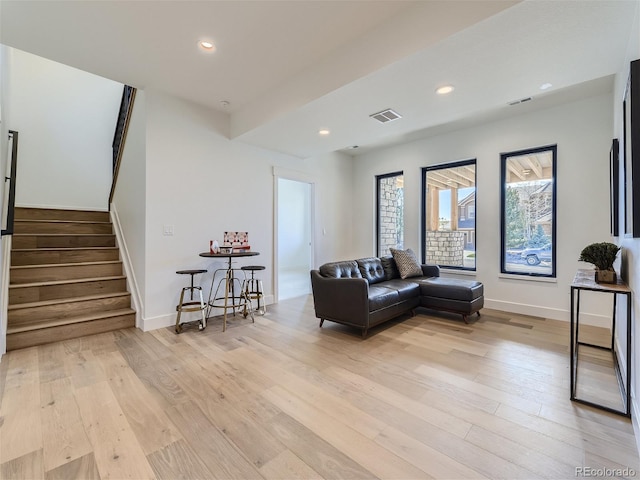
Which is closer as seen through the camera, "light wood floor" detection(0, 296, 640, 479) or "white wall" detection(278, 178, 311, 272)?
"light wood floor" detection(0, 296, 640, 479)

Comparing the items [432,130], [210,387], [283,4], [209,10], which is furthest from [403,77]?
[210,387]

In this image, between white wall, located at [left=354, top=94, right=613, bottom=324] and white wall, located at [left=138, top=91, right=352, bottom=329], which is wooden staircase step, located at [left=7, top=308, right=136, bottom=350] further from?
white wall, located at [left=354, top=94, right=613, bottom=324]

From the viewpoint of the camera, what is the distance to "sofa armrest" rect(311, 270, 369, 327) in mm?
3170

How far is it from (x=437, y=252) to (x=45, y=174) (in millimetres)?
6948

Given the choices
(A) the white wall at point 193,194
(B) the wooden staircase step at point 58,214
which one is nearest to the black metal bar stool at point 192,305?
(A) the white wall at point 193,194

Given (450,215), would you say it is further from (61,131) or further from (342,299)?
(61,131)

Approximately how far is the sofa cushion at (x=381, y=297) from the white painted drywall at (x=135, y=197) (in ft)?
9.08

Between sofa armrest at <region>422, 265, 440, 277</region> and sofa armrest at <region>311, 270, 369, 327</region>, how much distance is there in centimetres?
192

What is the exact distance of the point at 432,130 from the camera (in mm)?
4797

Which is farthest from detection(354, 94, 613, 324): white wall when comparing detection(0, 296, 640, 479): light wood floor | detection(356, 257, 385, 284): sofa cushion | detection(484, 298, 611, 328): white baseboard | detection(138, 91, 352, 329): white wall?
detection(138, 91, 352, 329): white wall

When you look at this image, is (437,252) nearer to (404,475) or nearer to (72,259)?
(404,475)

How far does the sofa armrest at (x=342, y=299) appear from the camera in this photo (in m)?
3.17

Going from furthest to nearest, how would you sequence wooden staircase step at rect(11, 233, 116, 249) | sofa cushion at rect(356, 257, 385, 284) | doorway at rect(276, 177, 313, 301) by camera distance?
doorway at rect(276, 177, 313, 301)
sofa cushion at rect(356, 257, 385, 284)
wooden staircase step at rect(11, 233, 116, 249)

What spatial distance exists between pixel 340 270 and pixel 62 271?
3518mm
